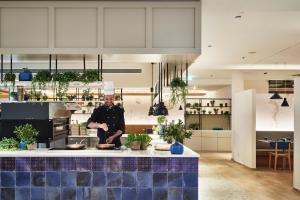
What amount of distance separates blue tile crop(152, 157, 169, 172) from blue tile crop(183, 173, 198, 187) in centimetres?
30

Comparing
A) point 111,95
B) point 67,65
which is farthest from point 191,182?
point 67,65

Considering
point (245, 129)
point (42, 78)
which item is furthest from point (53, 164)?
point (245, 129)

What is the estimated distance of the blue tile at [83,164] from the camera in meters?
5.72

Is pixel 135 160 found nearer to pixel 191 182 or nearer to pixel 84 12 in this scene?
pixel 191 182

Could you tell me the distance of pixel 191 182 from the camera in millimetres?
5742

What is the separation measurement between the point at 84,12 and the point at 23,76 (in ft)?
5.27

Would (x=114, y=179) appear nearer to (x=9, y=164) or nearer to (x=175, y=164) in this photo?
(x=175, y=164)

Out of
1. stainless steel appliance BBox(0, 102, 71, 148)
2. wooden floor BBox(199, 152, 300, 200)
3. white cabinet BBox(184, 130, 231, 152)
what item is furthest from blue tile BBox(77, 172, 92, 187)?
white cabinet BBox(184, 130, 231, 152)

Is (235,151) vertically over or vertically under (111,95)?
under

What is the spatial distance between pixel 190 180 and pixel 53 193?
1952 mm

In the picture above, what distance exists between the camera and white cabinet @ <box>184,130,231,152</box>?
18202mm

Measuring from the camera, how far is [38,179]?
5742 mm

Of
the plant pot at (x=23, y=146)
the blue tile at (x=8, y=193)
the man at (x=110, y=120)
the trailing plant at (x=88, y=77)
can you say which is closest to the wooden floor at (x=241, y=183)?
the man at (x=110, y=120)

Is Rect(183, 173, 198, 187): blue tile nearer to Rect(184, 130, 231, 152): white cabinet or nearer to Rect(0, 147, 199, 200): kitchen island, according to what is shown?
Rect(0, 147, 199, 200): kitchen island
